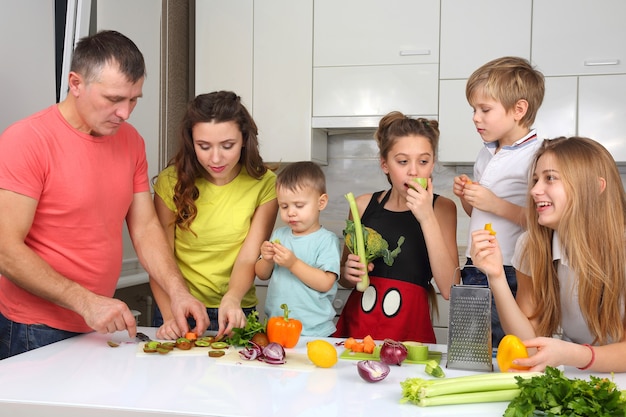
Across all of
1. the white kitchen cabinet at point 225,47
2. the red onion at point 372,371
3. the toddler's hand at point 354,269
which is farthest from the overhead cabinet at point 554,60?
the red onion at point 372,371

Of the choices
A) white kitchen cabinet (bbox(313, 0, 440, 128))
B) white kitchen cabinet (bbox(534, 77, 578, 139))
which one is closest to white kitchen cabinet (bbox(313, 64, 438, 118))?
A: white kitchen cabinet (bbox(313, 0, 440, 128))

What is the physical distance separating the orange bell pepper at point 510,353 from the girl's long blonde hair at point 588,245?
306 mm

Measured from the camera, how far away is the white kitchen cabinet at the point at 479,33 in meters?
3.38

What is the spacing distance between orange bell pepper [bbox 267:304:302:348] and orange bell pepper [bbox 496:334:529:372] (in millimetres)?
506

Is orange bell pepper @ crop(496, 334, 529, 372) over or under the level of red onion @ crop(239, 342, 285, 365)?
over

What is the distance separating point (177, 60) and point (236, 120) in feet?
6.48

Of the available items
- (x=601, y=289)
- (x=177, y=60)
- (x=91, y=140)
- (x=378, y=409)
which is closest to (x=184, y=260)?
(x=91, y=140)

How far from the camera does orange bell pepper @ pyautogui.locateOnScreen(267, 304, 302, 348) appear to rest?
161 cm

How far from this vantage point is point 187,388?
1.27m

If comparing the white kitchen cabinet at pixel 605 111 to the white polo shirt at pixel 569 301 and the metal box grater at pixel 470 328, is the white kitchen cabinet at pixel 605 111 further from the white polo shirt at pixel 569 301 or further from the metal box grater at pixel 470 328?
the metal box grater at pixel 470 328

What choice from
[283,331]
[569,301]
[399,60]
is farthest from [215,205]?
[399,60]

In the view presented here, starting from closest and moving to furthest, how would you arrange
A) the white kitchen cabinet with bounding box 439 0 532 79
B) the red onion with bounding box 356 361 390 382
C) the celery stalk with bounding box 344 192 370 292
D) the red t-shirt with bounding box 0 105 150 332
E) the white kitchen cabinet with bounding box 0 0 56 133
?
the red onion with bounding box 356 361 390 382, the red t-shirt with bounding box 0 105 150 332, the celery stalk with bounding box 344 192 370 292, the white kitchen cabinet with bounding box 0 0 56 133, the white kitchen cabinet with bounding box 439 0 532 79

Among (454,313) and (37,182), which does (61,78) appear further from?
(454,313)

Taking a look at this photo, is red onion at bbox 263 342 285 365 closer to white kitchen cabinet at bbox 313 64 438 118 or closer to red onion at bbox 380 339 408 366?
red onion at bbox 380 339 408 366
